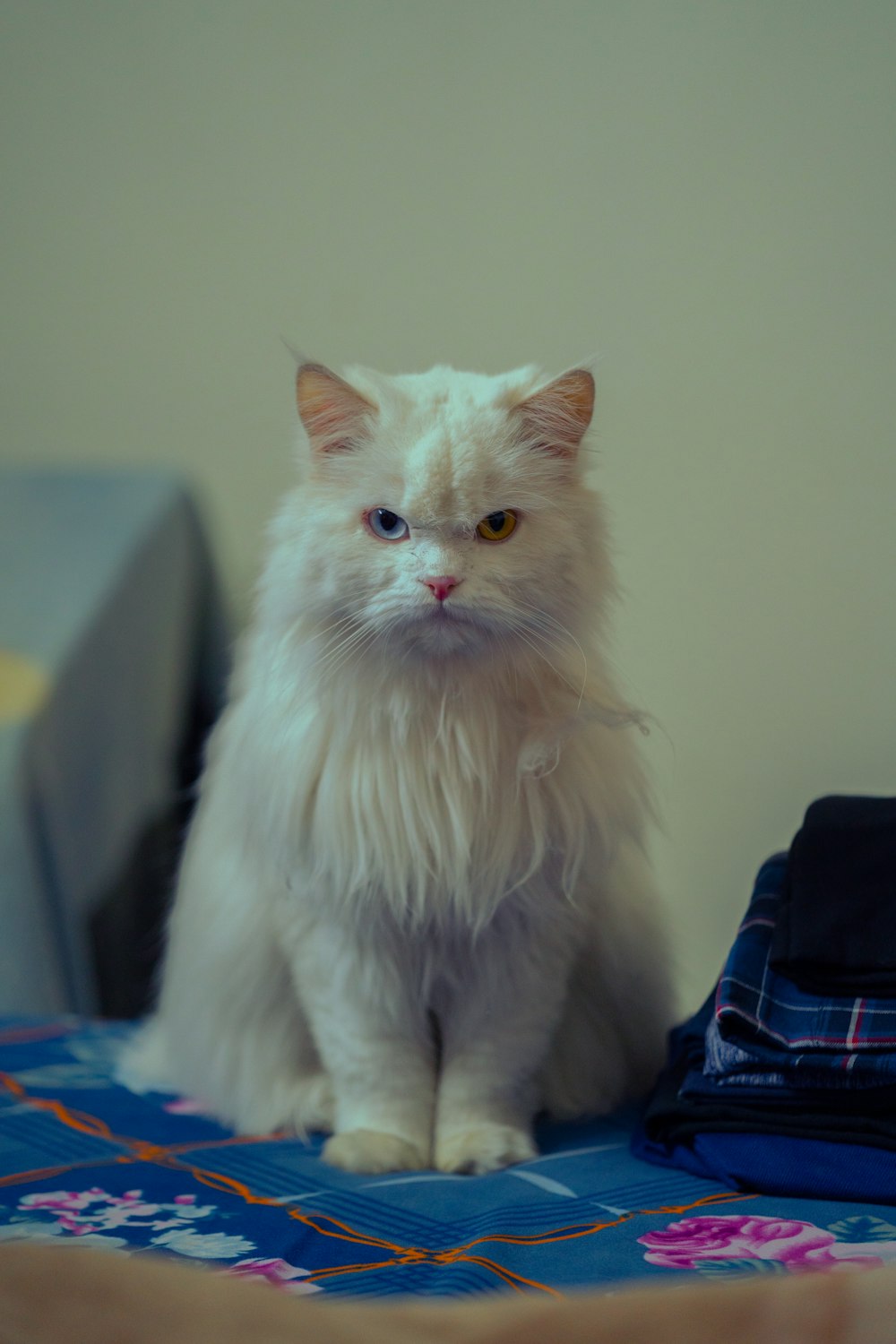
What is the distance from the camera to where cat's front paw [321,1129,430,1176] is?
1062 mm

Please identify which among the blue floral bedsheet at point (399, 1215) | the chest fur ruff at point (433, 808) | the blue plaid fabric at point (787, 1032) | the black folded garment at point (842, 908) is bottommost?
A: the blue floral bedsheet at point (399, 1215)

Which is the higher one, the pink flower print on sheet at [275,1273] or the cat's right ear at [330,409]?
the cat's right ear at [330,409]

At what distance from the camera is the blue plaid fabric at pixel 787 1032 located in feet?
3.10

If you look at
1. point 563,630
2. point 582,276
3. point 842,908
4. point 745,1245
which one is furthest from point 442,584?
point 582,276

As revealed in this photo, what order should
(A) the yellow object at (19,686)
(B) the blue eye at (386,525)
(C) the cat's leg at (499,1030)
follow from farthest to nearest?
(A) the yellow object at (19,686) → (C) the cat's leg at (499,1030) → (B) the blue eye at (386,525)

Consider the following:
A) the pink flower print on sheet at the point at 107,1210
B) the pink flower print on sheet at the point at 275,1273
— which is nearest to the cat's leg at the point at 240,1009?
the pink flower print on sheet at the point at 107,1210

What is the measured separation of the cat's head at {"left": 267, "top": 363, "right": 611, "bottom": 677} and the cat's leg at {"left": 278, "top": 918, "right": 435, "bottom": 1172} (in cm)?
32

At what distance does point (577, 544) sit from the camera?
1049 mm

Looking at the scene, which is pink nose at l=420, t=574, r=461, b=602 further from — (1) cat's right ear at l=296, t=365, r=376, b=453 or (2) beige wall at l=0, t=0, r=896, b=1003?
(2) beige wall at l=0, t=0, r=896, b=1003

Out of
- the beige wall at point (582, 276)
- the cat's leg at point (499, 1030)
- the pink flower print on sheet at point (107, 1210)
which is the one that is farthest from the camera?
the beige wall at point (582, 276)

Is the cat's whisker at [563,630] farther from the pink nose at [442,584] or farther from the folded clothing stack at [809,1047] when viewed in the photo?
the folded clothing stack at [809,1047]

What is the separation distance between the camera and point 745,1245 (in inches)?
33.3

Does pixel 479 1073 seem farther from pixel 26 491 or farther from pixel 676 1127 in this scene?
pixel 26 491

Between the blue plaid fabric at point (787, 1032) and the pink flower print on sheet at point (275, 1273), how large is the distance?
17.2 inches
